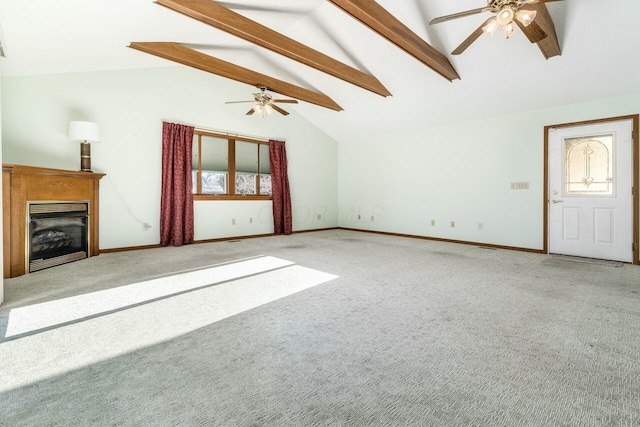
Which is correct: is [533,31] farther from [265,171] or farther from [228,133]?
[265,171]

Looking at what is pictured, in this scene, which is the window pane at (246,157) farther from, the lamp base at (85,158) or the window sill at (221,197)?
the lamp base at (85,158)

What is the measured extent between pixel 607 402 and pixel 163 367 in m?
2.11

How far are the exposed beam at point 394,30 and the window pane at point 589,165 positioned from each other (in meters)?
2.27

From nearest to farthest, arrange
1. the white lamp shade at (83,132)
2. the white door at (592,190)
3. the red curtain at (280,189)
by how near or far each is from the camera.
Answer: the white lamp shade at (83,132), the white door at (592,190), the red curtain at (280,189)

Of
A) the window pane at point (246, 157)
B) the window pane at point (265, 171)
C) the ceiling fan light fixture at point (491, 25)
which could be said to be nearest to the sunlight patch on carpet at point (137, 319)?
the ceiling fan light fixture at point (491, 25)

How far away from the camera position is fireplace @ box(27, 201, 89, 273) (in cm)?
339

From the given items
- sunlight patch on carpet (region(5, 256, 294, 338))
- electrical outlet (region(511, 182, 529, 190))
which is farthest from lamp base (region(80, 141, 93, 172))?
electrical outlet (region(511, 182, 529, 190))

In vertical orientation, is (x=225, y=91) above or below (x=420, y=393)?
above

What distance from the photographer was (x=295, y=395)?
4.32ft

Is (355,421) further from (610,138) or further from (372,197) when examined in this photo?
(372,197)

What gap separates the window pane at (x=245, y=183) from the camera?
6289 millimetres

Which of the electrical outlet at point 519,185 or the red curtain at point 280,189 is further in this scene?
the red curtain at point 280,189

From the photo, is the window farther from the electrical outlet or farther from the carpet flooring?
the electrical outlet

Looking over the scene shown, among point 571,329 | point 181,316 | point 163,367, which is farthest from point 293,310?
point 571,329
